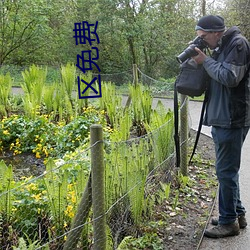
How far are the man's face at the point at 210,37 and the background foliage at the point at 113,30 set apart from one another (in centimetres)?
1102

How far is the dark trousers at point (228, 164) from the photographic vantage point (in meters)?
2.81

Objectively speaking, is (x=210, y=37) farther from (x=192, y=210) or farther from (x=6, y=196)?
(x=6, y=196)

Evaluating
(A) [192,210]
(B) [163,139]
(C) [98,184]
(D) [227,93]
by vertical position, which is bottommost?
(A) [192,210]

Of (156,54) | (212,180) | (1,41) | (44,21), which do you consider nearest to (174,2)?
(156,54)

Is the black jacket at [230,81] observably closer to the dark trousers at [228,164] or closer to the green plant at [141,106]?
the dark trousers at [228,164]

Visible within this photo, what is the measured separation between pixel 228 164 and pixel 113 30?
39.2 ft

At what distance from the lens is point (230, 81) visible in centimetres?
261

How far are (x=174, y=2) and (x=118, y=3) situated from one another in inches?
111

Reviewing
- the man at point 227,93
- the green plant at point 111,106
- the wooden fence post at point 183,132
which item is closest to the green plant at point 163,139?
the wooden fence post at point 183,132

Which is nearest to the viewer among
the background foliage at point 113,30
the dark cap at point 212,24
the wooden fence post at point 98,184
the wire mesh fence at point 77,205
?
the wooden fence post at point 98,184

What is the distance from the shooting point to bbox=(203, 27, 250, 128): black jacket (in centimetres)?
263

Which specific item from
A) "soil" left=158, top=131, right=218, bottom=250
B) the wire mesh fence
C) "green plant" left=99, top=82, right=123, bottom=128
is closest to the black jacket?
the wire mesh fence

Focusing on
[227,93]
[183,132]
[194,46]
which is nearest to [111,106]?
[183,132]

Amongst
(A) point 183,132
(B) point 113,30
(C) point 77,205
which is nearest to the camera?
(C) point 77,205
